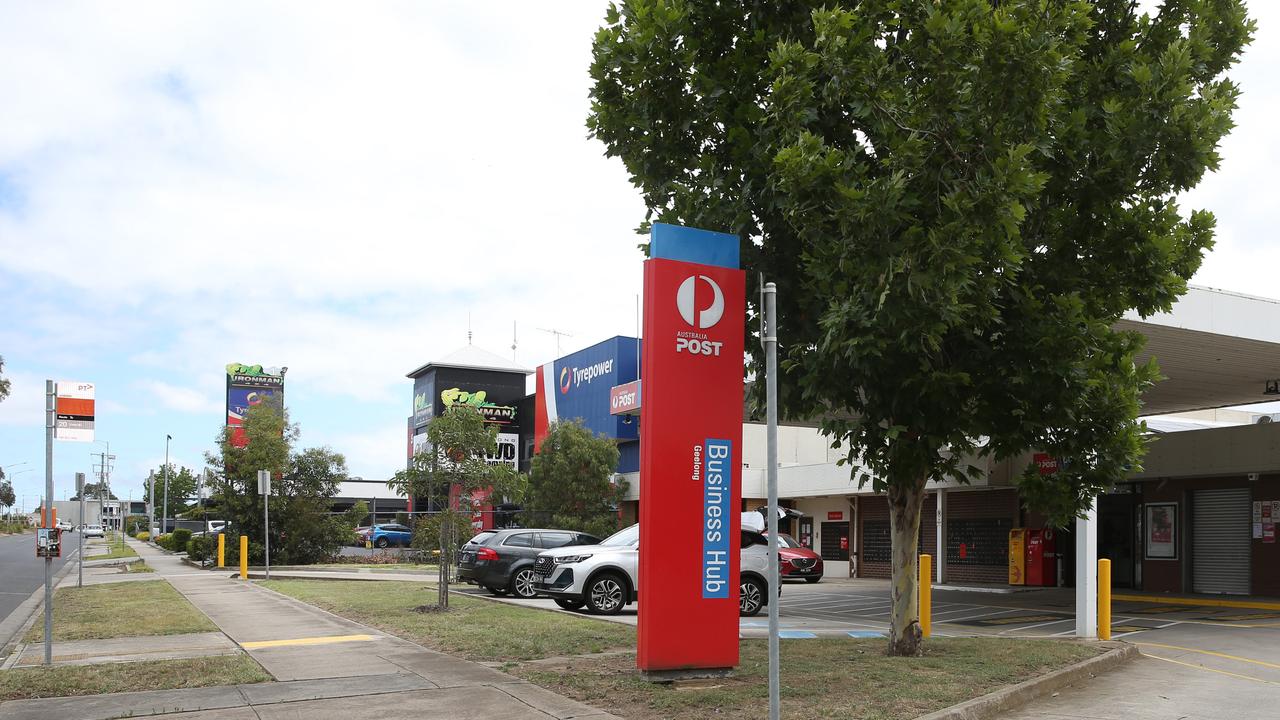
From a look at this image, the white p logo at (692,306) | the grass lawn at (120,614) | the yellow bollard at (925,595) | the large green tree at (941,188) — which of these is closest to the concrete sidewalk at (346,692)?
the grass lawn at (120,614)

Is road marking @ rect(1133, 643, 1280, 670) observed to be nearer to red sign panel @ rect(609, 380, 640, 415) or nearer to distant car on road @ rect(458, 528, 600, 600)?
distant car on road @ rect(458, 528, 600, 600)

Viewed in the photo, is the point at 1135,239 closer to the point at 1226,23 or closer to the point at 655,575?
the point at 1226,23

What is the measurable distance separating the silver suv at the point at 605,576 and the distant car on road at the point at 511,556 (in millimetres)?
2854

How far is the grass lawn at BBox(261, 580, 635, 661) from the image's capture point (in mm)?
12461

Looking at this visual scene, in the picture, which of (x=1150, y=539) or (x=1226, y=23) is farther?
(x=1150, y=539)

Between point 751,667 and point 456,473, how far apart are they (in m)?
9.54

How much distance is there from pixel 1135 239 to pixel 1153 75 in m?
1.62

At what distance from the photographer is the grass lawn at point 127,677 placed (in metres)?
9.69

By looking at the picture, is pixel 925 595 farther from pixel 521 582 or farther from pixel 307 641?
pixel 521 582

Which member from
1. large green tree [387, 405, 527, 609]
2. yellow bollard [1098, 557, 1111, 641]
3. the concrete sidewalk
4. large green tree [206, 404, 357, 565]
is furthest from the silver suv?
large green tree [206, 404, 357, 565]

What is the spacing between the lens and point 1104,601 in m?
14.2

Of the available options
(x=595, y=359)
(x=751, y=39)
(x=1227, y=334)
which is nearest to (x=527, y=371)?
(x=595, y=359)

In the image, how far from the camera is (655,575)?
9.66 m

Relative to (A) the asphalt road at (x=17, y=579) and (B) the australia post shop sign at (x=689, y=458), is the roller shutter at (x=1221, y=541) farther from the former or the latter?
(A) the asphalt road at (x=17, y=579)
